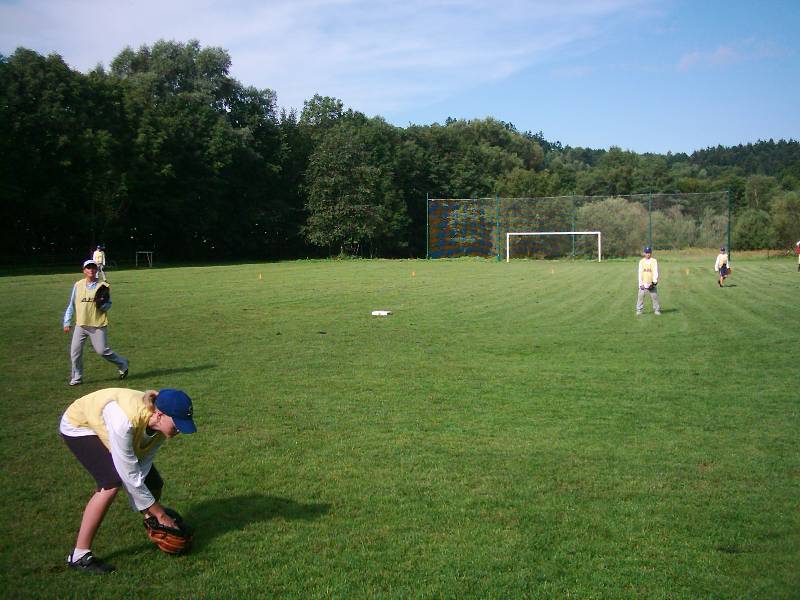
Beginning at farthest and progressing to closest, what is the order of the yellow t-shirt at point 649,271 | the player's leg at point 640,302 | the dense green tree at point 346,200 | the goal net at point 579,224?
1. the dense green tree at point 346,200
2. the goal net at point 579,224
3. the player's leg at point 640,302
4. the yellow t-shirt at point 649,271

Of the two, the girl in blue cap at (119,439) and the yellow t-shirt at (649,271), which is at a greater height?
the yellow t-shirt at (649,271)

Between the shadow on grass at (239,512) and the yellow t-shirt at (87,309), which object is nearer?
the shadow on grass at (239,512)

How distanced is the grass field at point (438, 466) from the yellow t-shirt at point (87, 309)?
3.85 feet

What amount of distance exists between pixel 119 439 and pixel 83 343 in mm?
7208

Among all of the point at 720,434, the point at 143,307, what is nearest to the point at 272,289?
the point at 143,307

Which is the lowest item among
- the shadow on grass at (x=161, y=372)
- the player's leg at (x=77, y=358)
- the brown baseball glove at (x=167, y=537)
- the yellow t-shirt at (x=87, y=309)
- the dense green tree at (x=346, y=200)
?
the brown baseball glove at (x=167, y=537)

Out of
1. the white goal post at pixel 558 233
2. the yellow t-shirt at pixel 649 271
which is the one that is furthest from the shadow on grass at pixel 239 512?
the white goal post at pixel 558 233

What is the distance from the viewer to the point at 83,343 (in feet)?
38.3

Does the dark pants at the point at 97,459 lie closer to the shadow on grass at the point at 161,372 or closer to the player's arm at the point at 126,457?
the player's arm at the point at 126,457

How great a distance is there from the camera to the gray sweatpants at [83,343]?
458 inches

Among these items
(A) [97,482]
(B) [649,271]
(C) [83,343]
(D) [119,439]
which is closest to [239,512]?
(A) [97,482]

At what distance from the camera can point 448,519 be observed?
6152 mm

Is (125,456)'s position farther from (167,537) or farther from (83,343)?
(83,343)

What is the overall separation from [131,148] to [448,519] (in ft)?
184
